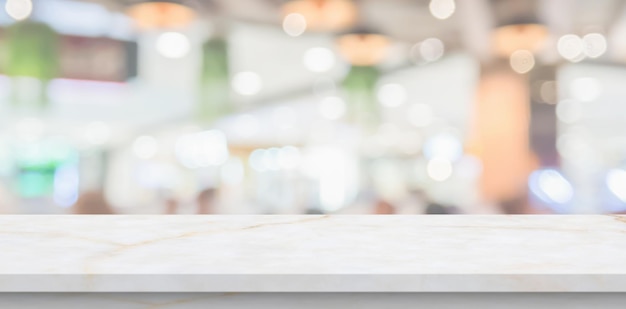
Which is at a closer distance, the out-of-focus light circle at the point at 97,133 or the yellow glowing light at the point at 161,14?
the yellow glowing light at the point at 161,14

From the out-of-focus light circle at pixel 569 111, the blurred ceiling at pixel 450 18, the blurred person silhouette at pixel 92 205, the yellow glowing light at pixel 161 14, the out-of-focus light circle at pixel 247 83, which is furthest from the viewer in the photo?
the out-of-focus light circle at pixel 569 111

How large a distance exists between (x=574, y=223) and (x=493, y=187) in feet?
11.8

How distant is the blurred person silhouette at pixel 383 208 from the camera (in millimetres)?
3893

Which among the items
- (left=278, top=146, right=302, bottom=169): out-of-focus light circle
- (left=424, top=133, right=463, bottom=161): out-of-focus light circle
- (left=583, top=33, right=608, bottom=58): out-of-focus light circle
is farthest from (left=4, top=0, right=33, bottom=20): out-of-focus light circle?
(left=583, top=33, right=608, bottom=58): out-of-focus light circle

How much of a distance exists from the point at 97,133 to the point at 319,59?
146 centimetres

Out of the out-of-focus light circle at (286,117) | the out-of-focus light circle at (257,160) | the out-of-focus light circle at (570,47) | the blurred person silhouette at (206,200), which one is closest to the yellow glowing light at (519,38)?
the out-of-focus light circle at (570,47)

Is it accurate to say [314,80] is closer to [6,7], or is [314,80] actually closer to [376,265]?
[6,7]

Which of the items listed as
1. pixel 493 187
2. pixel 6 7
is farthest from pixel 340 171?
pixel 6 7

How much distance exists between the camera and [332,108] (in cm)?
429

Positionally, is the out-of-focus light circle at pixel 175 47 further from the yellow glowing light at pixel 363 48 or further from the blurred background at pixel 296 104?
the yellow glowing light at pixel 363 48

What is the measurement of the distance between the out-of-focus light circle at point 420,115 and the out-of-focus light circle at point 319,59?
61 centimetres

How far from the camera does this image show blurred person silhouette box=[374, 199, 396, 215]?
3.89 meters

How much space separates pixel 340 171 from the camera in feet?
14.0

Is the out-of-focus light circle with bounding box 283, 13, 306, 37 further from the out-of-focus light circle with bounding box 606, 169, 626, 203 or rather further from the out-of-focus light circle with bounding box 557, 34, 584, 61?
the out-of-focus light circle with bounding box 606, 169, 626, 203
